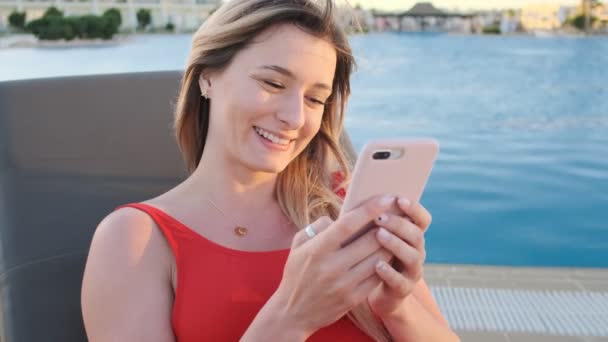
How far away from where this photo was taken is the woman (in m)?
1.00

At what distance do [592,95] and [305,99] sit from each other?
9.73m

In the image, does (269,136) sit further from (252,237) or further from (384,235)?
(384,235)

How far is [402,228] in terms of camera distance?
97cm

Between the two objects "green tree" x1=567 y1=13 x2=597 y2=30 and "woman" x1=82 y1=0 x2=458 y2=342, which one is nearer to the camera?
"woman" x1=82 y1=0 x2=458 y2=342

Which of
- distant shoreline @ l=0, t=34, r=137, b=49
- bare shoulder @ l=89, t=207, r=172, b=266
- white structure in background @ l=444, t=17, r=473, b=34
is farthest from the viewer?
white structure in background @ l=444, t=17, r=473, b=34

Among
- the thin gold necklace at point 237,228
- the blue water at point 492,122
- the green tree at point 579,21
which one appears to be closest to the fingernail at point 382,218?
the thin gold necklace at point 237,228

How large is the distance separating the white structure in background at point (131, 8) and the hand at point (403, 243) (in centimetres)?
1076

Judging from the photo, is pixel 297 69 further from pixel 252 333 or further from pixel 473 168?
pixel 473 168

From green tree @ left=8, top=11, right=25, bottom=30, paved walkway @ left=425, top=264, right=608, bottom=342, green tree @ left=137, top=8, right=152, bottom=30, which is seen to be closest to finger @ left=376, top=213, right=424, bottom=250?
paved walkway @ left=425, top=264, right=608, bottom=342

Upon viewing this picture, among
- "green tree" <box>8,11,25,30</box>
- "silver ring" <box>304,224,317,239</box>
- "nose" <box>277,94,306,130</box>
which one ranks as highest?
"nose" <box>277,94,306,130</box>

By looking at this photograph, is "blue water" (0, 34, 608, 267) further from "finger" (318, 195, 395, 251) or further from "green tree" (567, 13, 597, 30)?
"finger" (318, 195, 395, 251)

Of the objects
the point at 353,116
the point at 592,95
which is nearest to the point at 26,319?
the point at 353,116

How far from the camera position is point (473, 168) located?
6570 mm

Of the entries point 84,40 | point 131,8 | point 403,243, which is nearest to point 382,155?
point 403,243
